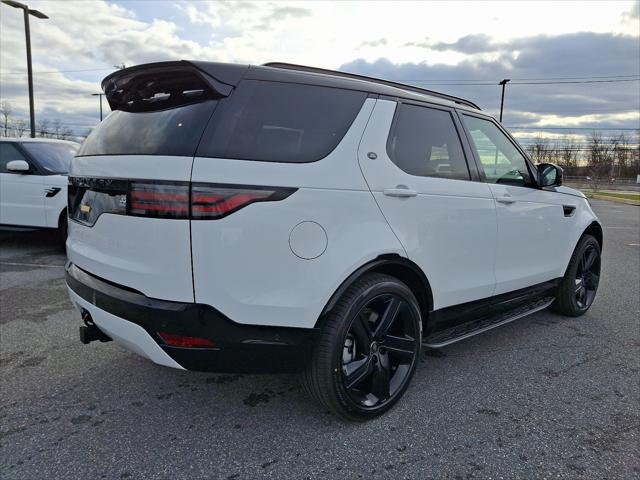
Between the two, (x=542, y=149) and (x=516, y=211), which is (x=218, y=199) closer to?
(x=516, y=211)

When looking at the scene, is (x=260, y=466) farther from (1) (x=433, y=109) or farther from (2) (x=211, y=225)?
(1) (x=433, y=109)

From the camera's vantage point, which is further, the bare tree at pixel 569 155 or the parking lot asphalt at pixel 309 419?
the bare tree at pixel 569 155

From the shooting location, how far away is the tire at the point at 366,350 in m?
2.33

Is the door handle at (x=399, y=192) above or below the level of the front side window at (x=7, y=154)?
below

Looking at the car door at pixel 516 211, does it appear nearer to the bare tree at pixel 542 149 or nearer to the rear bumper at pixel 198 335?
the rear bumper at pixel 198 335

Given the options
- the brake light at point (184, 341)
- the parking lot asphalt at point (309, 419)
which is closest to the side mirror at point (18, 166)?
the parking lot asphalt at point (309, 419)

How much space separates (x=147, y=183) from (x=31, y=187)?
5.66 metres

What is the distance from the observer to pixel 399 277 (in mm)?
2756

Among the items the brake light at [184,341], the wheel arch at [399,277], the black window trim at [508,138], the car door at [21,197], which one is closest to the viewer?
the brake light at [184,341]

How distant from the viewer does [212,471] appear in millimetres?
2166

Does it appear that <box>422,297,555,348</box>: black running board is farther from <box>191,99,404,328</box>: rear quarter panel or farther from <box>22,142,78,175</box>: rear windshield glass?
<box>22,142,78,175</box>: rear windshield glass

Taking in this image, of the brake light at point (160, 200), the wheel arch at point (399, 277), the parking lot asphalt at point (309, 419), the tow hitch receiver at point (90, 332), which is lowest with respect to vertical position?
the parking lot asphalt at point (309, 419)

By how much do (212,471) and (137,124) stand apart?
5.61 ft

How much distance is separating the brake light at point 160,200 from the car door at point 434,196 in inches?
36.2
